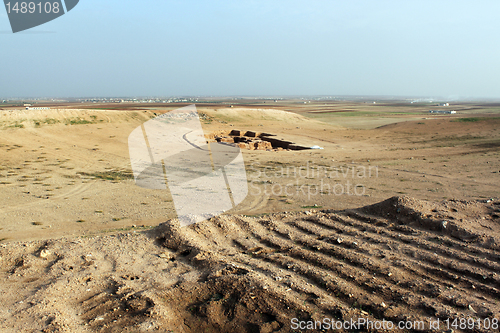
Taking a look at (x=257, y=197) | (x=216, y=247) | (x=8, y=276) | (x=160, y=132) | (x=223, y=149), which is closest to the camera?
(x=8, y=276)

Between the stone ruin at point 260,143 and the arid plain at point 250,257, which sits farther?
the stone ruin at point 260,143

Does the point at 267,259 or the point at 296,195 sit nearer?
the point at 267,259

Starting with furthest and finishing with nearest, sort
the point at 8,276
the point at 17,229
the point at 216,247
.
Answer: the point at 17,229 → the point at 216,247 → the point at 8,276

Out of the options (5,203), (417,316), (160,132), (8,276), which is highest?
(417,316)

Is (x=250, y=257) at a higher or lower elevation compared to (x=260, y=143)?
higher

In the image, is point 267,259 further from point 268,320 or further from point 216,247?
point 268,320

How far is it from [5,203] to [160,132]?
16433 millimetres

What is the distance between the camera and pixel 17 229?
22.9ft

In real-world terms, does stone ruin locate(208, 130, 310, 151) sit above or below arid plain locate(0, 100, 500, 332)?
below

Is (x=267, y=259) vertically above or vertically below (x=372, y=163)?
above

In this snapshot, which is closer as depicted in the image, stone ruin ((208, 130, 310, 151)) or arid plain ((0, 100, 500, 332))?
arid plain ((0, 100, 500, 332))

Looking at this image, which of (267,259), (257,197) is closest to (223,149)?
(257,197)

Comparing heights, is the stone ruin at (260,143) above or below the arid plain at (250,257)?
below

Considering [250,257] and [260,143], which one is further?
[260,143]
